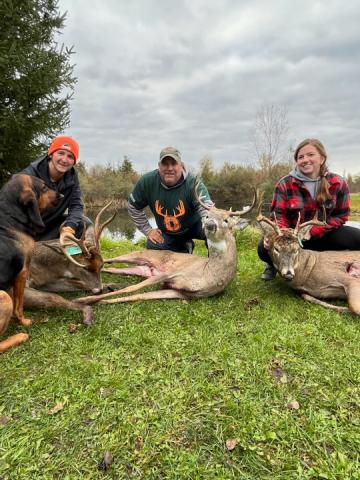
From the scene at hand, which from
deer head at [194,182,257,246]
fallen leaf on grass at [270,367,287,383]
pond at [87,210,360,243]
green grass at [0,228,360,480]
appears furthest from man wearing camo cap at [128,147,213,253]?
pond at [87,210,360,243]

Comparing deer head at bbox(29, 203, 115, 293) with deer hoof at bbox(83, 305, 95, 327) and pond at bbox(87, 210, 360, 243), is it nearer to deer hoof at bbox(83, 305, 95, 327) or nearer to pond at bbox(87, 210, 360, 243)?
deer hoof at bbox(83, 305, 95, 327)

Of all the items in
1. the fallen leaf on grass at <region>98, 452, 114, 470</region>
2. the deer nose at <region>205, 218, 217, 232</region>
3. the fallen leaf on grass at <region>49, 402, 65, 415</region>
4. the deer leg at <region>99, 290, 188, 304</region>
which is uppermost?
the deer nose at <region>205, 218, 217, 232</region>

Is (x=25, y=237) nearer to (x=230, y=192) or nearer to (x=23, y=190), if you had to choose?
(x=23, y=190)

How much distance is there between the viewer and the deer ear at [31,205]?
3834mm

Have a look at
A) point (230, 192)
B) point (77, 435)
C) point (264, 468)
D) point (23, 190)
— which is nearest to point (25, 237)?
point (23, 190)

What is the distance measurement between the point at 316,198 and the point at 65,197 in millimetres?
3906

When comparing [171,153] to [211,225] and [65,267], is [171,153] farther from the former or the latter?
[65,267]

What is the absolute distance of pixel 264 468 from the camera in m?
2.09

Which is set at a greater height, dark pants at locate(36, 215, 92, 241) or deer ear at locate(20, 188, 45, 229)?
deer ear at locate(20, 188, 45, 229)

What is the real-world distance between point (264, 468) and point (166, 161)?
15.6ft

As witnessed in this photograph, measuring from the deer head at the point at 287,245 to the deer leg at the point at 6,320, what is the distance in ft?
10.9

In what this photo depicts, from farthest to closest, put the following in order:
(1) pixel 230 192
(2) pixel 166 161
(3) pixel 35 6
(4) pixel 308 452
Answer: (1) pixel 230 192 → (3) pixel 35 6 → (2) pixel 166 161 → (4) pixel 308 452

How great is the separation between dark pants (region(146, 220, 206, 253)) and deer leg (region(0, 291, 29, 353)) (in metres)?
3.40

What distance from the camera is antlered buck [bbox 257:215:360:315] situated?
4.61m
